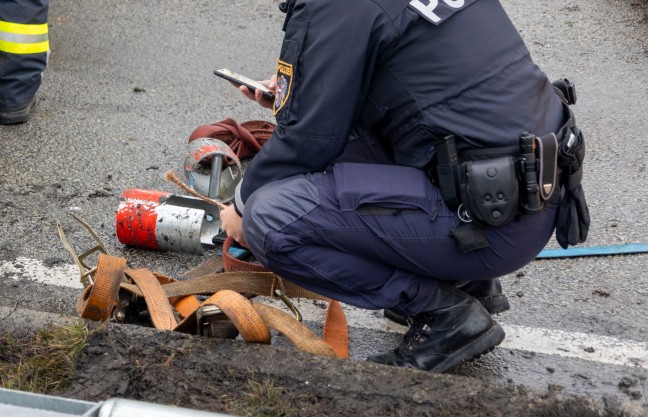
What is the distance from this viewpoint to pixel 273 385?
2609 millimetres

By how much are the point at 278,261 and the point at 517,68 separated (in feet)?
3.16

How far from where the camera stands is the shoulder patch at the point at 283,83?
274cm

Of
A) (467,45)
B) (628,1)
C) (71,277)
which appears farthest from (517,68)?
(628,1)

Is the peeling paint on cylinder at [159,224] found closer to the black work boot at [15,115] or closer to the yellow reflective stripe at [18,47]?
the black work boot at [15,115]

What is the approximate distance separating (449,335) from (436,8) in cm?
107

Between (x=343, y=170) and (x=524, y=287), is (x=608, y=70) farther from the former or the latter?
(x=343, y=170)

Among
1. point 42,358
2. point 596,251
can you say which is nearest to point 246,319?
point 42,358

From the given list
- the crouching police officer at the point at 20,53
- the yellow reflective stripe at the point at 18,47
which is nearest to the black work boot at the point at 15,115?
the crouching police officer at the point at 20,53

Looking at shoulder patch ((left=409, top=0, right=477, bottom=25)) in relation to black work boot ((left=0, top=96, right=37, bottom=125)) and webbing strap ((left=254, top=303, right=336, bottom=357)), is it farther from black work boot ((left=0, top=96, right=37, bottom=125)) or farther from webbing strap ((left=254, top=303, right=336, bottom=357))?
black work boot ((left=0, top=96, right=37, bottom=125))

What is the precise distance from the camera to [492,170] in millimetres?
2650

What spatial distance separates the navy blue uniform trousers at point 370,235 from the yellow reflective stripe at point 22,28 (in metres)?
2.76

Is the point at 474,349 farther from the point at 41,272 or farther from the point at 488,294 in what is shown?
the point at 41,272

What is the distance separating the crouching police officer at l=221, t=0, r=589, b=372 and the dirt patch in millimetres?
339

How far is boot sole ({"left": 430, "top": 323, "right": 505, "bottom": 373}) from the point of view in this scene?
3.00 meters
